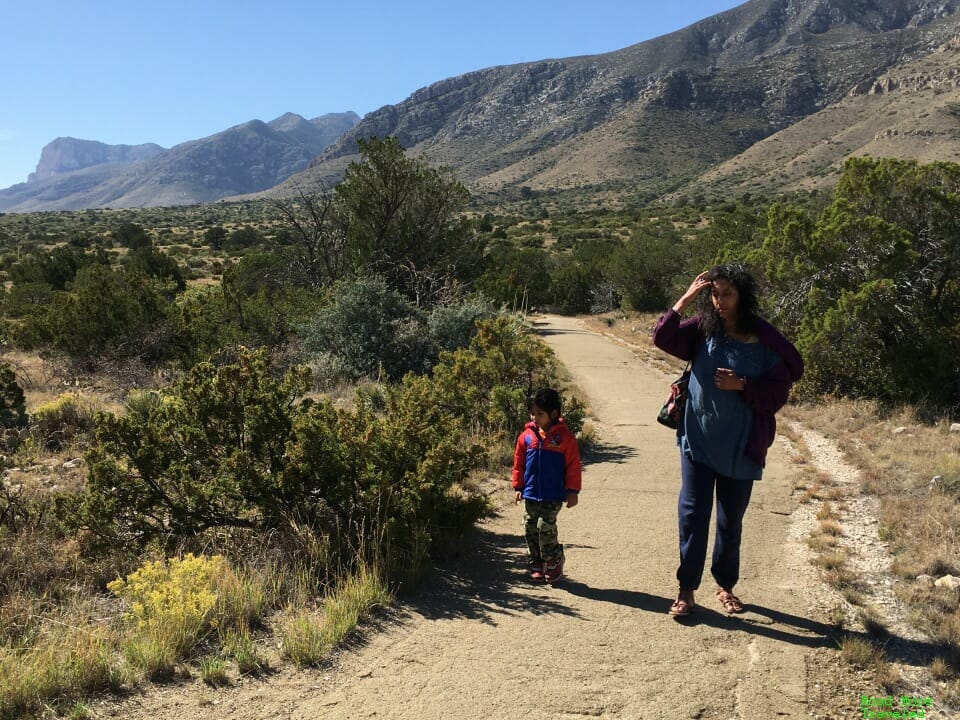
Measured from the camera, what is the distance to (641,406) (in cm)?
1120

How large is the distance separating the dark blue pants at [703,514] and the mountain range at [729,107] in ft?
174

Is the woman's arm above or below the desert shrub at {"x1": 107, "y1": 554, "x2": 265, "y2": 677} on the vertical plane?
above

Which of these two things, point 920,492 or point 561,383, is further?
point 561,383

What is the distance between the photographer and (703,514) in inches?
153

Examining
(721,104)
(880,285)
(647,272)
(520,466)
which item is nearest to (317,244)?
(647,272)

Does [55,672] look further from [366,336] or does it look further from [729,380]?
[366,336]

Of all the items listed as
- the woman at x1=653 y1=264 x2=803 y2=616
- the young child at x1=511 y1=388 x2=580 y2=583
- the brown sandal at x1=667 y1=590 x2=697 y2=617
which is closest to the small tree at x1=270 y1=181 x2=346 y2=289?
the young child at x1=511 y1=388 x2=580 y2=583

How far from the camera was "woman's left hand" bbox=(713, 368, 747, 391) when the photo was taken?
143 inches

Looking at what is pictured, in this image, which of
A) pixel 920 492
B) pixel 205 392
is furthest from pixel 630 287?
pixel 205 392

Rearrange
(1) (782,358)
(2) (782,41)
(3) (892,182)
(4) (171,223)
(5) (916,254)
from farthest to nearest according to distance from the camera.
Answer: (2) (782,41)
(4) (171,223)
(3) (892,182)
(5) (916,254)
(1) (782,358)

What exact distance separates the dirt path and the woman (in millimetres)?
418

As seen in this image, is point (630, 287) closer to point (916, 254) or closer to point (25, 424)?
point (916, 254)

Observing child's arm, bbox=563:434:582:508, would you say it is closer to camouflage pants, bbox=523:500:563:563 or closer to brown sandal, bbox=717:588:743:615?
camouflage pants, bbox=523:500:563:563

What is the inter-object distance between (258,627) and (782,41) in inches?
5528
